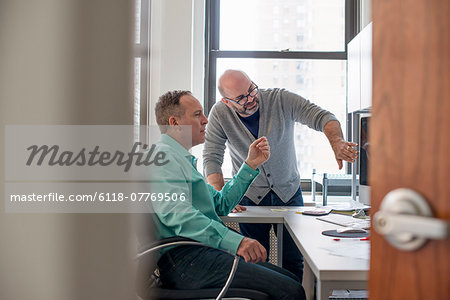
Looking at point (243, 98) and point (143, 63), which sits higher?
point (143, 63)

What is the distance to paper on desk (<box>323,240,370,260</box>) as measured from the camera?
124 centimetres

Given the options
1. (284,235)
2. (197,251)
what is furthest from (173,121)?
(284,235)

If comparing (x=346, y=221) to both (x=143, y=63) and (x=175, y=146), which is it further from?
(x=143, y=63)

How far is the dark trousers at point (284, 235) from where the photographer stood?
91.7 inches

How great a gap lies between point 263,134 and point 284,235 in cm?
61

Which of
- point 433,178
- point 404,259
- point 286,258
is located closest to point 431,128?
point 433,178

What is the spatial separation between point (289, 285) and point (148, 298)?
51 cm

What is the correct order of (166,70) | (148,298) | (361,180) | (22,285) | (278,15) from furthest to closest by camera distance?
(278,15)
(166,70)
(361,180)
(148,298)
(22,285)

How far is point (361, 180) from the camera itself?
6.50 feet

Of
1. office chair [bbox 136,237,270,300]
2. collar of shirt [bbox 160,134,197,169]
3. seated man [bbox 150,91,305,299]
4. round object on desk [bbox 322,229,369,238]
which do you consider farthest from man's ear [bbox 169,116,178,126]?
round object on desk [bbox 322,229,369,238]

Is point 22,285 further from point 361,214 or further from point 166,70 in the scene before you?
point 166,70

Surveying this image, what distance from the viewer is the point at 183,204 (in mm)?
1475

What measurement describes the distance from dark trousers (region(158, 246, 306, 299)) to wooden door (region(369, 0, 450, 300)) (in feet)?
3.01

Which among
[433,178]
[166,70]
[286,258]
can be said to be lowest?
[286,258]
